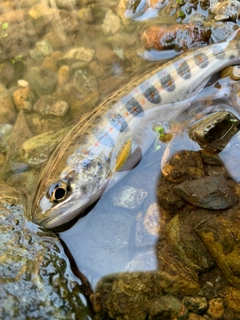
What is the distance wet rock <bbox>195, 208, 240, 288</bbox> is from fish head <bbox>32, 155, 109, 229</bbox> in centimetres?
124

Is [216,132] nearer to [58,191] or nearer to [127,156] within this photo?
[127,156]

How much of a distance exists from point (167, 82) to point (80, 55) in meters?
1.72

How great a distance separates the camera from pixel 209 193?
330 cm

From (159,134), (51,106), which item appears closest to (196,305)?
(159,134)

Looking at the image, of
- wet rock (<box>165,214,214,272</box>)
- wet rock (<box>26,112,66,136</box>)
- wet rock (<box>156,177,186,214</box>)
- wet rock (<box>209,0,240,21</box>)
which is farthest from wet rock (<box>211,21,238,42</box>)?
wet rock (<box>165,214,214,272</box>)

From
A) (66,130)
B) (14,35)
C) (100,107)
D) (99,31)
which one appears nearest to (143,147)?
(100,107)

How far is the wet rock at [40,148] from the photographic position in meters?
4.12

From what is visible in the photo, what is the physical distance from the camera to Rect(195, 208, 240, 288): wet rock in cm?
306

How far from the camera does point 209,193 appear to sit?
10.8ft

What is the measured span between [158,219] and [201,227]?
529mm

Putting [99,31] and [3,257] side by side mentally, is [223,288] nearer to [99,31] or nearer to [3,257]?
[3,257]

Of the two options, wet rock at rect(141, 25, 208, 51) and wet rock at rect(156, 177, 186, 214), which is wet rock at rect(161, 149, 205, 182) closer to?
wet rock at rect(156, 177, 186, 214)

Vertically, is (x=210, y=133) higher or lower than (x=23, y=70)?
lower

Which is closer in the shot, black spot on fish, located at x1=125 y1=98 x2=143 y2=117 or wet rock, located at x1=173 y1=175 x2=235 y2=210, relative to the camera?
wet rock, located at x1=173 y1=175 x2=235 y2=210
